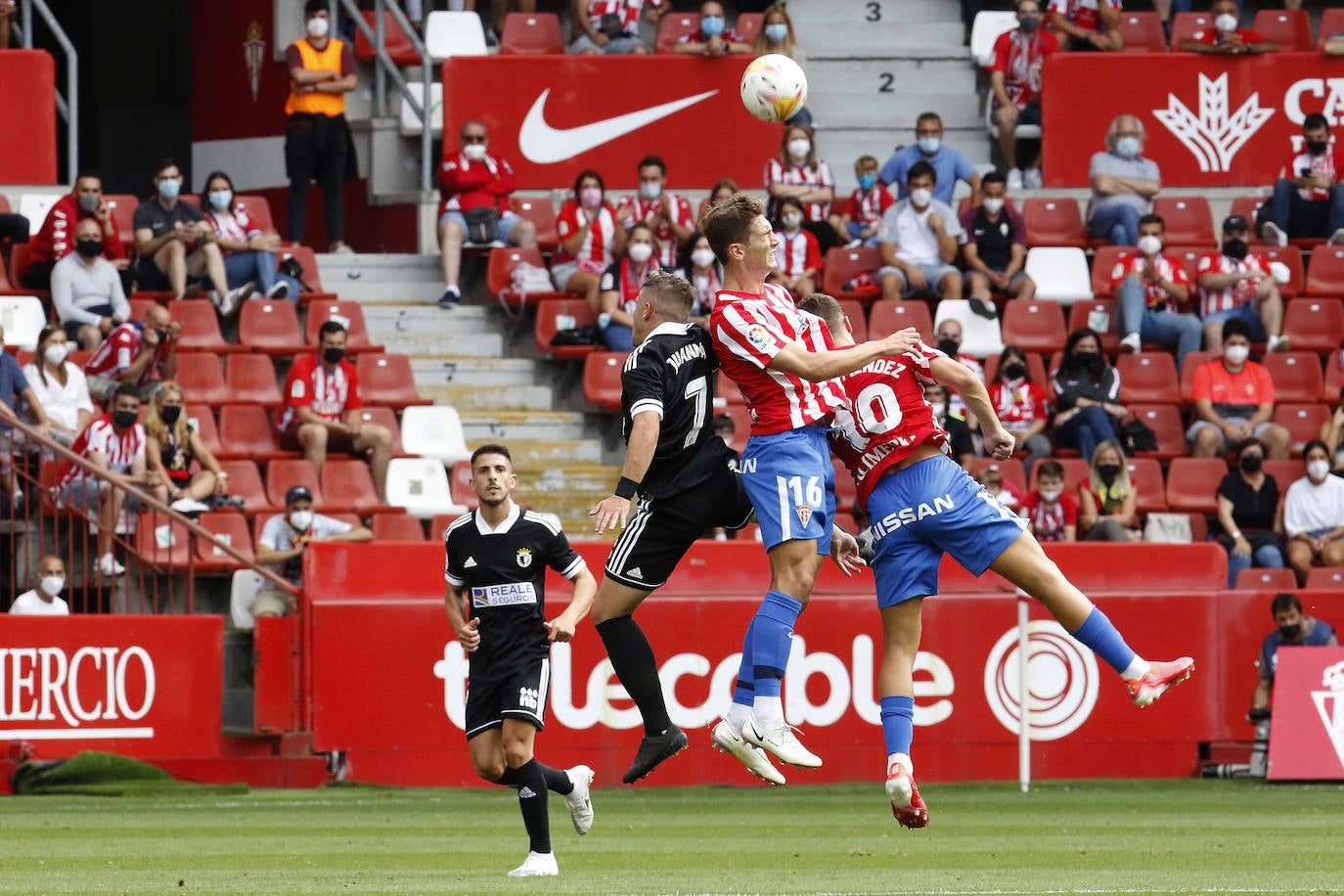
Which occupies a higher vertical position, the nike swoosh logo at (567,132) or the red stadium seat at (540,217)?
the nike swoosh logo at (567,132)

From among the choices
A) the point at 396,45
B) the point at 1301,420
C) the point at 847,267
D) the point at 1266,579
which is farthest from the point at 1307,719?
the point at 396,45

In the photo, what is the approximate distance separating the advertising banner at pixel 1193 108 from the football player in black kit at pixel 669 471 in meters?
12.9

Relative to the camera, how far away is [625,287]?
61.6 feet

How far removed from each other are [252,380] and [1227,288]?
8.52 metres

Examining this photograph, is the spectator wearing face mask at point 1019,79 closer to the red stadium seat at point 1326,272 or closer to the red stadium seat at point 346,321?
the red stadium seat at point 1326,272

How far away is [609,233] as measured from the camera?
63.3ft

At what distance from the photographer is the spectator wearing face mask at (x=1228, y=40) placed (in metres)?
21.5

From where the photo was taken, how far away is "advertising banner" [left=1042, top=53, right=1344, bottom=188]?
2136 cm

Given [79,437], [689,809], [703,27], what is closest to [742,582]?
[689,809]

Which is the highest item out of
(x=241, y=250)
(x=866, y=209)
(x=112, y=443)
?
(x=866, y=209)

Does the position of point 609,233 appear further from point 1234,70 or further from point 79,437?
point 1234,70

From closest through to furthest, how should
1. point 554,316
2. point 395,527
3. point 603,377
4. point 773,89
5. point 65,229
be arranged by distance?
point 773,89 → point 395,527 → point 65,229 → point 603,377 → point 554,316

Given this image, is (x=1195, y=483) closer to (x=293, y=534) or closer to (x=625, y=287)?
(x=625, y=287)

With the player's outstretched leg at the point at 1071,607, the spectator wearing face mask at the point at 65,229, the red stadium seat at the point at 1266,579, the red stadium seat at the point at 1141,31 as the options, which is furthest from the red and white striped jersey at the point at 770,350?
the red stadium seat at the point at 1141,31
